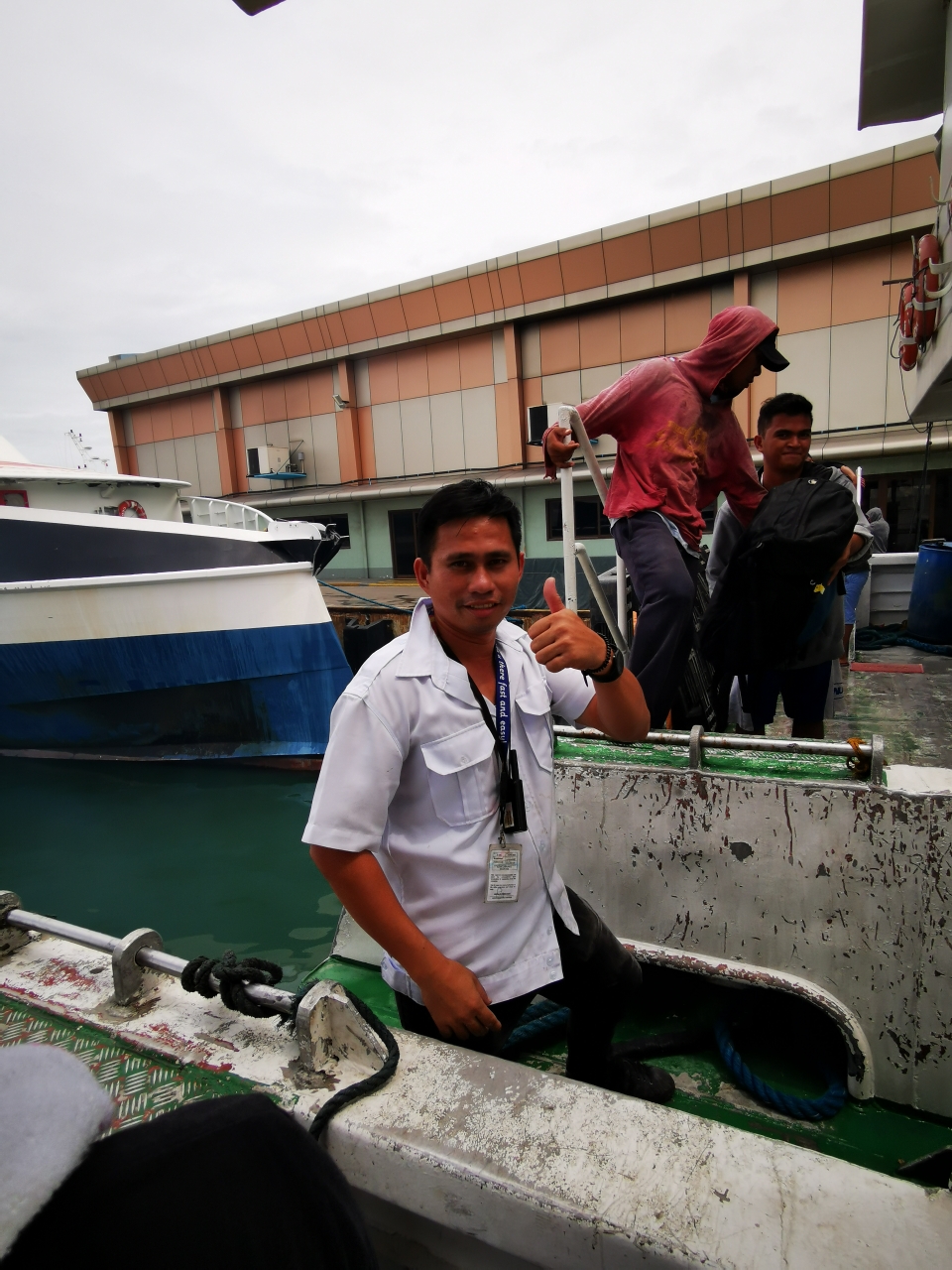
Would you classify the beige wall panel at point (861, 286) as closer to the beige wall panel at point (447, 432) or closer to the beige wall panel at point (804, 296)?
the beige wall panel at point (804, 296)

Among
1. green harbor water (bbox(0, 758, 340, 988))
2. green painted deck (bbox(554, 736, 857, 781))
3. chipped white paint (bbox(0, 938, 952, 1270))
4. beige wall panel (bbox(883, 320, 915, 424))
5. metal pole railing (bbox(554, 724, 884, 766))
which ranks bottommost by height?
green harbor water (bbox(0, 758, 340, 988))

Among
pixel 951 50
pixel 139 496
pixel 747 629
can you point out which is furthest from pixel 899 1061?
pixel 139 496

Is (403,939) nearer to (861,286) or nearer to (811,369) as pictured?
(811,369)

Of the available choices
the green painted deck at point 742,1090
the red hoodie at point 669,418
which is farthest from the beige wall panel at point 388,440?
the green painted deck at point 742,1090

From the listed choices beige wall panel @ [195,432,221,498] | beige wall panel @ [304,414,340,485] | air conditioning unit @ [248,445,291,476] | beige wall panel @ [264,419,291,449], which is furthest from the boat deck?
beige wall panel @ [195,432,221,498]

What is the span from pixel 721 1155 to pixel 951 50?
686 centimetres

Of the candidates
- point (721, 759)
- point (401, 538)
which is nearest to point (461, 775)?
point (721, 759)

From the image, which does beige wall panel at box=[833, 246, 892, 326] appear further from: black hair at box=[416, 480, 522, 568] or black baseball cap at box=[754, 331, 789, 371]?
black hair at box=[416, 480, 522, 568]

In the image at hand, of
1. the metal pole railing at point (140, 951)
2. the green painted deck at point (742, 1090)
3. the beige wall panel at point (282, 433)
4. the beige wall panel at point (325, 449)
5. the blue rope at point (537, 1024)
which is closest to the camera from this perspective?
the metal pole railing at point (140, 951)

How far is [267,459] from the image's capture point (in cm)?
1967

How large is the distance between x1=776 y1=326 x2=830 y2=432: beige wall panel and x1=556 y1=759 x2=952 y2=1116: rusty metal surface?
1408cm

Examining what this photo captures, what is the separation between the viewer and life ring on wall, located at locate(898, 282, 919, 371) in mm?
6000

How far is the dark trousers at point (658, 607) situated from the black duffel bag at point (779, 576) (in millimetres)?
341

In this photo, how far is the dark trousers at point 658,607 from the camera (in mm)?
2623
